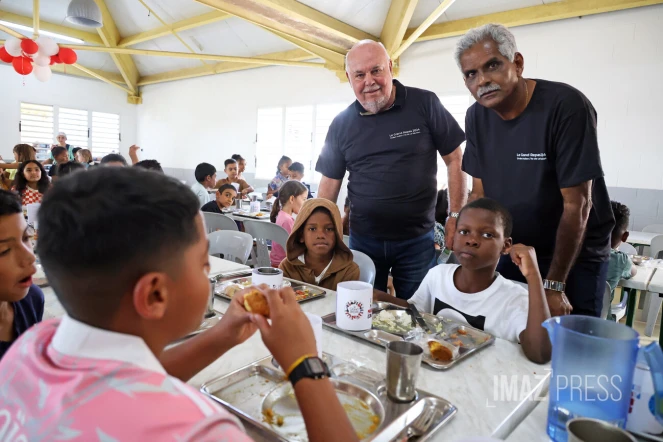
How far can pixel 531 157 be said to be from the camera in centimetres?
188

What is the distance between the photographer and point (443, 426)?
3.00 feet

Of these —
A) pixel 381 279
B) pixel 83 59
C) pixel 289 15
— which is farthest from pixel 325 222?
pixel 83 59

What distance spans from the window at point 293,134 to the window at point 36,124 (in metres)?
5.41

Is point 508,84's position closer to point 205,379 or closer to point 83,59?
point 205,379

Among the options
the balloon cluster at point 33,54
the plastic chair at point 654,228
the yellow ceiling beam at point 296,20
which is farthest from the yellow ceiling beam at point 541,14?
the balloon cluster at point 33,54

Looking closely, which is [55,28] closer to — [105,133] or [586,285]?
[105,133]

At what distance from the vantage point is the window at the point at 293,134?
8500 mm

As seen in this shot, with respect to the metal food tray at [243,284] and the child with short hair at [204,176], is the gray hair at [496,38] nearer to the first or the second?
the metal food tray at [243,284]

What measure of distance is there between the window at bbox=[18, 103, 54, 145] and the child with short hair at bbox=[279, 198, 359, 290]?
1077 centimetres

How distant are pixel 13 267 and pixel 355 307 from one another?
974 millimetres

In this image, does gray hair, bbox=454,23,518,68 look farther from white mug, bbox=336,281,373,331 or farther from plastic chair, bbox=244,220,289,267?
plastic chair, bbox=244,220,289,267

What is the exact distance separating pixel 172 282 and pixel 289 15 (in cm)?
579

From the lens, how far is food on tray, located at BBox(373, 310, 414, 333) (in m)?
1.43

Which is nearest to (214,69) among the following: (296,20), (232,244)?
(296,20)
